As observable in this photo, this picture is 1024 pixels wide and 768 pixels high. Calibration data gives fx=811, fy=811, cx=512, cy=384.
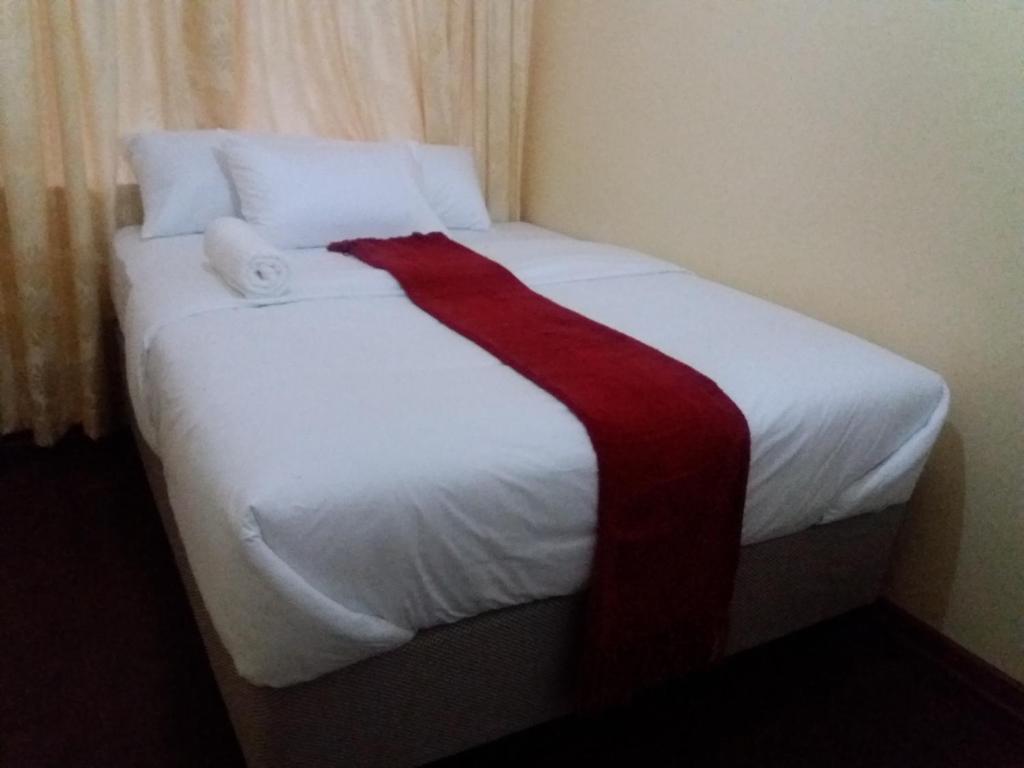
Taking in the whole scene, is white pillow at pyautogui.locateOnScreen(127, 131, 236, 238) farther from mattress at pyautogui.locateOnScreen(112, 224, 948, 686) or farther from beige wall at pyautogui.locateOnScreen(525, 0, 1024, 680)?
beige wall at pyautogui.locateOnScreen(525, 0, 1024, 680)

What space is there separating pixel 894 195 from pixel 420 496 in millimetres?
1373

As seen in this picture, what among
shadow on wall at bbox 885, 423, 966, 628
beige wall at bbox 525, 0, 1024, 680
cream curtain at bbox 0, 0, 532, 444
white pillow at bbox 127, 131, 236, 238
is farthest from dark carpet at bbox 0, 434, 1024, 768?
white pillow at bbox 127, 131, 236, 238

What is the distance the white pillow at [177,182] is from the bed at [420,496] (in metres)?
0.53

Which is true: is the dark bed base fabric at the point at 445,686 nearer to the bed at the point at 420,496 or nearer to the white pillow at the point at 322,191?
the bed at the point at 420,496

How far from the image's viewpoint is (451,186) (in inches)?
109

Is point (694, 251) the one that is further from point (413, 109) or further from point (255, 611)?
point (255, 611)

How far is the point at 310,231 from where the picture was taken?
240 centimetres

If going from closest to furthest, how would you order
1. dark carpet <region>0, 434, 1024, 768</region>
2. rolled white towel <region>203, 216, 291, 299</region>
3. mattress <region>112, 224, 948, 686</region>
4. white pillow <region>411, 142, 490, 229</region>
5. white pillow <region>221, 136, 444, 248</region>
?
mattress <region>112, 224, 948, 686</region>
dark carpet <region>0, 434, 1024, 768</region>
rolled white towel <region>203, 216, 291, 299</region>
white pillow <region>221, 136, 444, 248</region>
white pillow <region>411, 142, 490, 229</region>

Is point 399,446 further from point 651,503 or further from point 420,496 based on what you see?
point 651,503

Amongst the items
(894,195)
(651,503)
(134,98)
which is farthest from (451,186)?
(651,503)

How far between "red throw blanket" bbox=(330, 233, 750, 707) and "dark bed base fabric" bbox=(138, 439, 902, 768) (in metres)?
0.08

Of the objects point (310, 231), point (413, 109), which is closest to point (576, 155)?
point (413, 109)

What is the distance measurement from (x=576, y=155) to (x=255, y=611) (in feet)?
7.41

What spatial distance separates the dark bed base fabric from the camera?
3.93 ft
